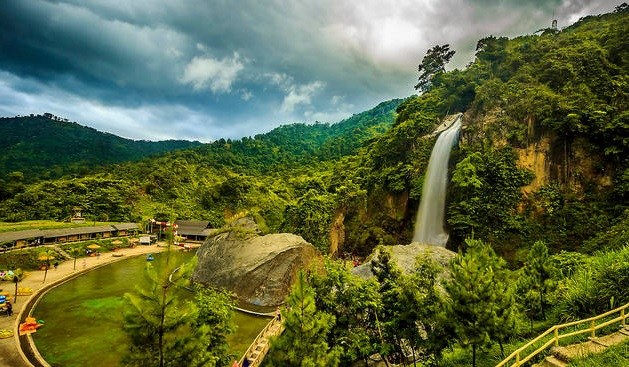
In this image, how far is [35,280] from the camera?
37.4 meters

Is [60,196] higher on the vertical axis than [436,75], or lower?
lower

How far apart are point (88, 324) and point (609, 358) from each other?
32.3 meters

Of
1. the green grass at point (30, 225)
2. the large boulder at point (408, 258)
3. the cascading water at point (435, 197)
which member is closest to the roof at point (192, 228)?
the green grass at point (30, 225)

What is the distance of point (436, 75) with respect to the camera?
58.7 metres

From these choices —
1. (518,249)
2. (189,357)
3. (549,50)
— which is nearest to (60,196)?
(189,357)

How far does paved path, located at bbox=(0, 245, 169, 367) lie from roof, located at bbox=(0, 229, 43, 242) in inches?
267

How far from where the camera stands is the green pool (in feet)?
69.9

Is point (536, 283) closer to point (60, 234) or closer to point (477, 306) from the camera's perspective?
point (477, 306)

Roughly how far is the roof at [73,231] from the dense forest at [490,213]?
46.2ft

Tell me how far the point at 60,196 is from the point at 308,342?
82371 mm

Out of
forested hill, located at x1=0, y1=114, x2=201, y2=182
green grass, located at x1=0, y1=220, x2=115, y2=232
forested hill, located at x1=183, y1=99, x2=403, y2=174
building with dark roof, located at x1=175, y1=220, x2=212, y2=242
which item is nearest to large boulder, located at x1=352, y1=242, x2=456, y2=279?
building with dark roof, located at x1=175, y1=220, x2=212, y2=242

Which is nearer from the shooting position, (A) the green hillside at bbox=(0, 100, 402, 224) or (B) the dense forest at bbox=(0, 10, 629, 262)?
(B) the dense forest at bbox=(0, 10, 629, 262)

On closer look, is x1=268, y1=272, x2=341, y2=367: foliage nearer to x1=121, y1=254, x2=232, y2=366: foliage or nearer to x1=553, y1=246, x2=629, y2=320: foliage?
x1=121, y1=254, x2=232, y2=366: foliage

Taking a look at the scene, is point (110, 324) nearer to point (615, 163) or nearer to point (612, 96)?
point (615, 163)
